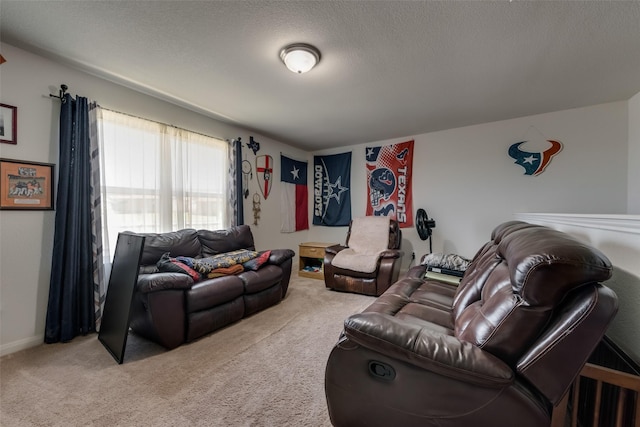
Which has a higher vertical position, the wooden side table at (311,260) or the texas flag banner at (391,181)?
the texas flag banner at (391,181)

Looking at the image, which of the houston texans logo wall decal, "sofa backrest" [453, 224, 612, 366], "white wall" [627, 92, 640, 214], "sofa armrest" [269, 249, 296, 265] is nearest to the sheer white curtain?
"sofa armrest" [269, 249, 296, 265]

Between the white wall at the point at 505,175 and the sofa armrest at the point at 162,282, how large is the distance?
3276 millimetres

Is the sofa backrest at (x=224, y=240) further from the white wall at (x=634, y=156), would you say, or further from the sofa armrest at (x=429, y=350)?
the white wall at (x=634, y=156)

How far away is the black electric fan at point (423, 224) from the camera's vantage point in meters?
3.79

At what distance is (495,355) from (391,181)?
143 inches

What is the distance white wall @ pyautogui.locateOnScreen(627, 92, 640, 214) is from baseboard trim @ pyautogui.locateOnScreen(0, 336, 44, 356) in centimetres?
584

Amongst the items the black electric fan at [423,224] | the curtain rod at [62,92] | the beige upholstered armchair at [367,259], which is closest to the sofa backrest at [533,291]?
the beige upholstered armchair at [367,259]

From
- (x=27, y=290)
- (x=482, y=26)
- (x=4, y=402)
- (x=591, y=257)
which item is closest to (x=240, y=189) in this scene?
(x=27, y=290)

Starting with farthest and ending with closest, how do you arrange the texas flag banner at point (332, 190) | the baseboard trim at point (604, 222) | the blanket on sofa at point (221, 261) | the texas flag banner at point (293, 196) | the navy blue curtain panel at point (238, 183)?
the texas flag banner at point (332, 190), the texas flag banner at point (293, 196), the navy blue curtain panel at point (238, 183), the blanket on sofa at point (221, 261), the baseboard trim at point (604, 222)

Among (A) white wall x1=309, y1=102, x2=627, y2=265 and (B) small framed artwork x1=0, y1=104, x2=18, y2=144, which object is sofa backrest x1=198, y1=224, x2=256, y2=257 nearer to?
(B) small framed artwork x1=0, y1=104, x2=18, y2=144

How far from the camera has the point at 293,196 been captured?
4.83m

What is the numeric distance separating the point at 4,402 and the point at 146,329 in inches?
29.0

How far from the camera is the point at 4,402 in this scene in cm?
145

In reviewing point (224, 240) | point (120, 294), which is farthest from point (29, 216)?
point (224, 240)
